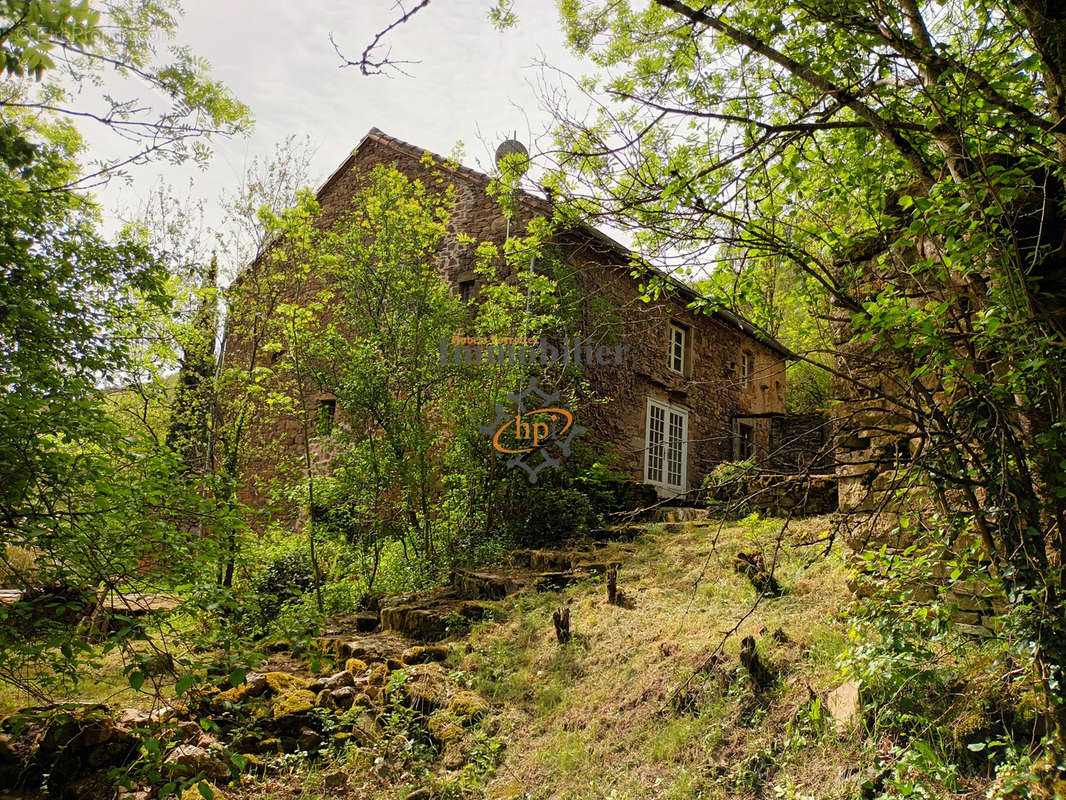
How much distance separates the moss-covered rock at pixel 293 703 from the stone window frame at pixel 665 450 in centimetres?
838

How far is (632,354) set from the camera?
12109 millimetres

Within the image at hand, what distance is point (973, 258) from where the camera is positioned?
121 inches

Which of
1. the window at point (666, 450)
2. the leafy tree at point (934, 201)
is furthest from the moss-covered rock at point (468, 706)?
the window at point (666, 450)

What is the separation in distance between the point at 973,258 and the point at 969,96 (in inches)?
29.8

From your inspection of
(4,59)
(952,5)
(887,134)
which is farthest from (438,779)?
(952,5)

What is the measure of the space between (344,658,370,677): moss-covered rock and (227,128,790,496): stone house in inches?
198

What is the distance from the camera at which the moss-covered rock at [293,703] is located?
15.3 ft

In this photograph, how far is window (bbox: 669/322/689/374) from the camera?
13617mm

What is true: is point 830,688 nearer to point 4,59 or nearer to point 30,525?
point 30,525

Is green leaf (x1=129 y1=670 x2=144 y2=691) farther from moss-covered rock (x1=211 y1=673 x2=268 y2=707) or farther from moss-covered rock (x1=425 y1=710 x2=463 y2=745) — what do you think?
moss-covered rock (x1=425 y1=710 x2=463 y2=745)

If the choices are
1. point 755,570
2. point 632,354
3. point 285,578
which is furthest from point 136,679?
point 632,354

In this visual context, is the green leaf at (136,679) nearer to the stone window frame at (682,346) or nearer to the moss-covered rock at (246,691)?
the moss-covered rock at (246,691)

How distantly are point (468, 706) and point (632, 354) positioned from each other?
328 inches

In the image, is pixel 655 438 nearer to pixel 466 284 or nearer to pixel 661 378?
pixel 661 378
